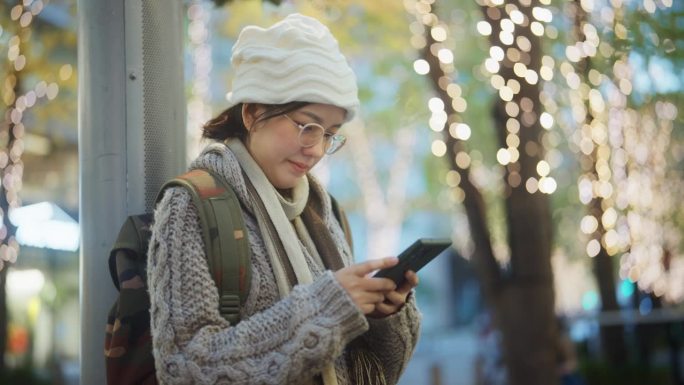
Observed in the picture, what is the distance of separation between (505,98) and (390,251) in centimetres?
1910

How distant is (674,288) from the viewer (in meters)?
16.6

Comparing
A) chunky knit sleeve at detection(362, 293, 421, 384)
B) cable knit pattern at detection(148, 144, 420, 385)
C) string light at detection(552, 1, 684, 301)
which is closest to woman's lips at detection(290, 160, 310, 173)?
cable knit pattern at detection(148, 144, 420, 385)

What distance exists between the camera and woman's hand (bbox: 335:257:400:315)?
2256 mm

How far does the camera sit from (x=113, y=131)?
2.95m

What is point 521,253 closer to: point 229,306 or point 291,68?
point 291,68

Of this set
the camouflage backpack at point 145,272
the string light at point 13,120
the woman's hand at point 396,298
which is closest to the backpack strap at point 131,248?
the camouflage backpack at point 145,272

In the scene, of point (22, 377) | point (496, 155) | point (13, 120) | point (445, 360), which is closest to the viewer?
point (496, 155)

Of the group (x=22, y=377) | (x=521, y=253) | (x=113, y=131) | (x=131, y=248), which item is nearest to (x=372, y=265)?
(x=131, y=248)

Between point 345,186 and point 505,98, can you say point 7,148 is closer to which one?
point 505,98

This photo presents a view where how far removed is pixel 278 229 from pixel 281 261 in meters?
0.09

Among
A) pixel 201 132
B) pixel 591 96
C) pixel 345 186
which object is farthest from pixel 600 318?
pixel 345 186

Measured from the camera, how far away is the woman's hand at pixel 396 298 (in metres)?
2.38

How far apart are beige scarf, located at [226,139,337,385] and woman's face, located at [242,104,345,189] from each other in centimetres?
3

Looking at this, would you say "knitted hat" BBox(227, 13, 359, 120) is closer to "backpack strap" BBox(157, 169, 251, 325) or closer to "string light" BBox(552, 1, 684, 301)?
"backpack strap" BBox(157, 169, 251, 325)
